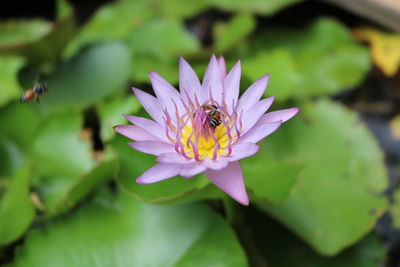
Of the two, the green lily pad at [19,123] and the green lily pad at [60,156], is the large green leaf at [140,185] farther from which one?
the green lily pad at [19,123]

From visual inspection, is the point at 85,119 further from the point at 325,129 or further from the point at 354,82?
the point at 354,82

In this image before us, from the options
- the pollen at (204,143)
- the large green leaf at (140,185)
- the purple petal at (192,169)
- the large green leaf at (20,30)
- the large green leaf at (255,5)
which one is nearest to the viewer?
the purple petal at (192,169)

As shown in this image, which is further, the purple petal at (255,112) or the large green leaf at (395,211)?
the large green leaf at (395,211)

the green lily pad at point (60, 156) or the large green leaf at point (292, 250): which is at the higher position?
the green lily pad at point (60, 156)

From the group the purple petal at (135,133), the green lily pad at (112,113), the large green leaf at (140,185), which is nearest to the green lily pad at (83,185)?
the large green leaf at (140,185)

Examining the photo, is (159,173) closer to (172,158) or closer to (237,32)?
(172,158)

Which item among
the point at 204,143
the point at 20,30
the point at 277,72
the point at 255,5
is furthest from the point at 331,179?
the point at 20,30
